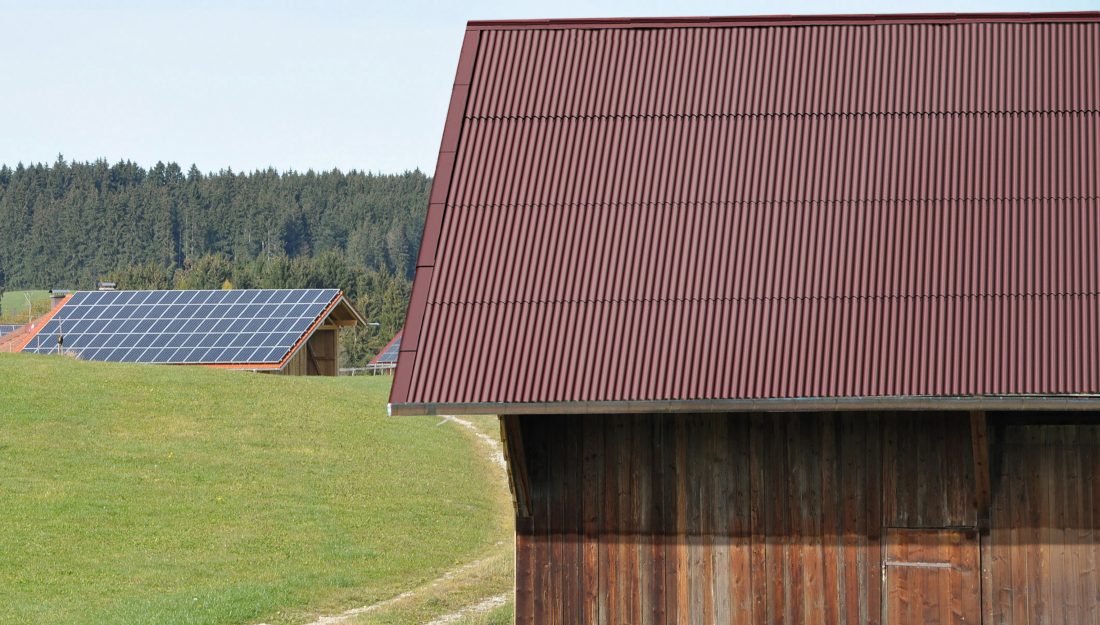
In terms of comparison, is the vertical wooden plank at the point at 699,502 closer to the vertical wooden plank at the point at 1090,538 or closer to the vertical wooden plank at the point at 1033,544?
the vertical wooden plank at the point at 1033,544

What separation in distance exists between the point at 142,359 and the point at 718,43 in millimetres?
33765

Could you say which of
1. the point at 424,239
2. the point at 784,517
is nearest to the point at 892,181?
the point at 784,517

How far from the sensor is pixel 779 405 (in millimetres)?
9875

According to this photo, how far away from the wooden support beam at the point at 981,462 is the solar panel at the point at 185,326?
3363 cm

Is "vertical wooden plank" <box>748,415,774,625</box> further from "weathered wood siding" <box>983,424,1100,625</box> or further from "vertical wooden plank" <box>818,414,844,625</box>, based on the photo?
Result: "weathered wood siding" <box>983,424,1100,625</box>

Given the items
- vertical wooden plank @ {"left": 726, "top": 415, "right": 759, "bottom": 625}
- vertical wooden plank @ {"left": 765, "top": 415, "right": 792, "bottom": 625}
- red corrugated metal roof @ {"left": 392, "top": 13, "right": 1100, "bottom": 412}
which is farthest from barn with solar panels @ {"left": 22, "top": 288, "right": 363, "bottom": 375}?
vertical wooden plank @ {"left": 765, "top": 415, "right": 792, "bottom": 625}

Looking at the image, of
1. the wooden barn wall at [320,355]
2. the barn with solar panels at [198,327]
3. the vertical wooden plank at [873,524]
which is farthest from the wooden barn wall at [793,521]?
the wooden barn wall at [320,355]

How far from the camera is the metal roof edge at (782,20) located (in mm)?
12102

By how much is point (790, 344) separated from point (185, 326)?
37086mm

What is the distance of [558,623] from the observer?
1096 cm

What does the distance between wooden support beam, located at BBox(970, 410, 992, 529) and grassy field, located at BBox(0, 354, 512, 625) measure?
812 centimetres

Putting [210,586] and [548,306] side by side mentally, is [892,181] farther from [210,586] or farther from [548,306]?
[210,586]

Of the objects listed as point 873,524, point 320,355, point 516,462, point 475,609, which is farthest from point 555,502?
point 320,355

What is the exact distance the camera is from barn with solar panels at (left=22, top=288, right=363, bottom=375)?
140 ft
